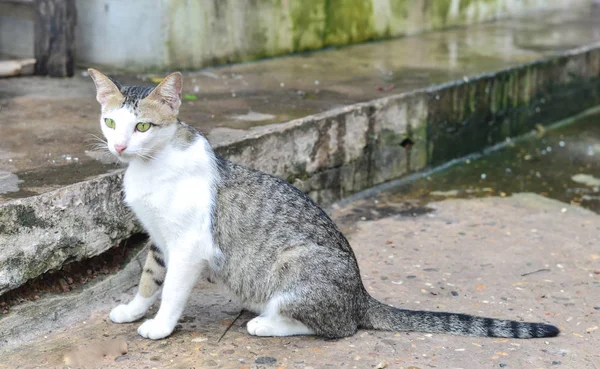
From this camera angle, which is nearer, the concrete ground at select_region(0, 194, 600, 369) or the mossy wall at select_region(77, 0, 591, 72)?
the concrete ground at select_region(0, 194, 600, 369)

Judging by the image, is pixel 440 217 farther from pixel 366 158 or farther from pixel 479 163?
pixel 479 163

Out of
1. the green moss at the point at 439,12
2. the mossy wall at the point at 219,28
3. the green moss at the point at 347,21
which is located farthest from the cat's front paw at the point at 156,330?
the green moss at the point at 439,12

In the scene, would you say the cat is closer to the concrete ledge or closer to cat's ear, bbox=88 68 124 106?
cat's ear, bbox=88 68 124 106

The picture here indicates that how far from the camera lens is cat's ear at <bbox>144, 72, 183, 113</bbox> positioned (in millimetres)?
3387

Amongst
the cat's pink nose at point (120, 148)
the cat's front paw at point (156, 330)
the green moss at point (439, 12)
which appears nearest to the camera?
the cat's pink nose at point (120, 148)

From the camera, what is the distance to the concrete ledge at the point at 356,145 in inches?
144

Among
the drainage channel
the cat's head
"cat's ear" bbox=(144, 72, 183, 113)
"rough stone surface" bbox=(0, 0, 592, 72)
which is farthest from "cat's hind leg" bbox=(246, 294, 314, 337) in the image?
"rough stone surface" bbox=(0, 0, 592, 72)

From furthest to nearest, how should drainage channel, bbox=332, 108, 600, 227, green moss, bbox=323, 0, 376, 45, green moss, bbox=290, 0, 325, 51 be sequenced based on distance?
green moss, bbox=323, 0, 376, 45, green moss, bbox=290, 0, 325, 51, drainage channel, bbox=332, 108, 600, 227

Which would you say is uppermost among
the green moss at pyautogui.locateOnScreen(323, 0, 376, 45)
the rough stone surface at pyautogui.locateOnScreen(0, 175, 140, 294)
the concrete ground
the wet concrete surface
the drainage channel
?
the green moss at pyautogui.locateOnScreen(323, 0, 376, 45)

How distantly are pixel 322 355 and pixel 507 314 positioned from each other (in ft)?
3.52

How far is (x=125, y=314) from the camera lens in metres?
3.80

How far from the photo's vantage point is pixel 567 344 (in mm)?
3650

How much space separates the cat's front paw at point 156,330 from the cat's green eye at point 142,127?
89cm

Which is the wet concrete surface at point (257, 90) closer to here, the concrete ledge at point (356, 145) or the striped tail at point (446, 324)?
the concrete ledge at point (356, 145)
